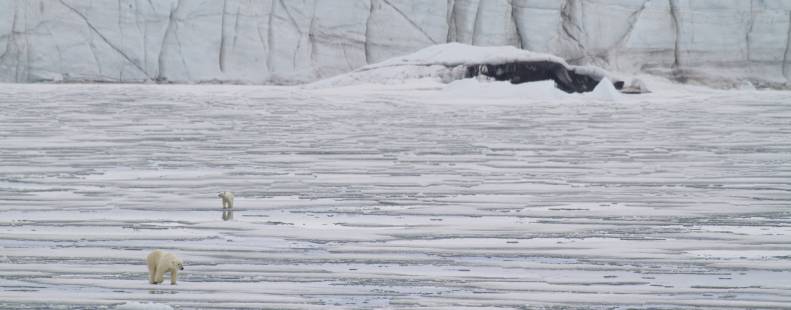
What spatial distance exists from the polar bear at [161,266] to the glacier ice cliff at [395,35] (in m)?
14.5

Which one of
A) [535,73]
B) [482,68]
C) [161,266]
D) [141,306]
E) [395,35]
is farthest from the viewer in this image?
[395,35]

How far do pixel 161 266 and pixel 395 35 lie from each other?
49.3 feet

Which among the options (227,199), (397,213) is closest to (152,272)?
(227,199)

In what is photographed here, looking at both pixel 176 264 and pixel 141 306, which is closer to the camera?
pixel 141 306

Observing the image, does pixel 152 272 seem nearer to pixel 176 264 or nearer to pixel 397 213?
pixel 176 264

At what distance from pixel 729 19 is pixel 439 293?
15.9m

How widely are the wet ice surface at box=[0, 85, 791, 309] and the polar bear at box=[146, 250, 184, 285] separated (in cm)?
5

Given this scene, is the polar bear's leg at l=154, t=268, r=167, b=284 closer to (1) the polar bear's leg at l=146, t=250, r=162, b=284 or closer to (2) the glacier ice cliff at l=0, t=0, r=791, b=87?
(1) the polar bear's leg at l=146, t=250, r=162, b=284

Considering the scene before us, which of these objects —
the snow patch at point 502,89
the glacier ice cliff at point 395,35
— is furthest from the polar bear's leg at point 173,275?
the glacier ice cliff at point 395,35

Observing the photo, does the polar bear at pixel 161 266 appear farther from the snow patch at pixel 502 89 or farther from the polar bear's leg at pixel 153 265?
the snow patch at pixel 502 89

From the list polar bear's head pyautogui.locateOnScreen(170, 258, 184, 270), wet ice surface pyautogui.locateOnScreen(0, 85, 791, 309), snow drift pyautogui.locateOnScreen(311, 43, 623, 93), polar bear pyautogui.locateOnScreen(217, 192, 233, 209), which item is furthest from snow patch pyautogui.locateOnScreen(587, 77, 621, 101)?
polar bear's head pyautogui.locateOnScreen(170, 258, 184, 270)

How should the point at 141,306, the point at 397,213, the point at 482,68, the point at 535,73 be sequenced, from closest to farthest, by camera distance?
1. the point at 141,306
2. the point at 397,213
3. the point at 482,68
4. the point at 535,73

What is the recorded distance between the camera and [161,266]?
3.28 m

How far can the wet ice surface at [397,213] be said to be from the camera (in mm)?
3314
